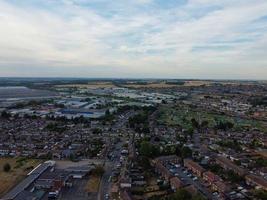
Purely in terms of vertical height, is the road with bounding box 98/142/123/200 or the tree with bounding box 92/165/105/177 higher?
the tree with bounding box 92/165/105/177

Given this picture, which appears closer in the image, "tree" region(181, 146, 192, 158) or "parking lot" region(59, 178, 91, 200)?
"parking lot" region(59, 178, 91, 200)

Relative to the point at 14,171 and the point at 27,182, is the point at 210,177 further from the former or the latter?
the point at 14,171

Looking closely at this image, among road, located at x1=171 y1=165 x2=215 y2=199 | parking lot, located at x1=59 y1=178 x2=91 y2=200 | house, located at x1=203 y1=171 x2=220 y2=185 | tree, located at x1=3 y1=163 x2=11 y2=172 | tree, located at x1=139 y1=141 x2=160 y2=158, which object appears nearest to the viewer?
parking lot, located at x1=59 y1=178 x2=91 y2=200

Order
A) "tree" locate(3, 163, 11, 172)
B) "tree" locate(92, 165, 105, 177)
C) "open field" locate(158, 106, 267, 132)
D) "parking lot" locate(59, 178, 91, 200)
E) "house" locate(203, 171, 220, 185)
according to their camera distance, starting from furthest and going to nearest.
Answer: "open field" locate(158, 106, 267, 132) → "tree" locate(3, 163, 11, 172) → "tree" locate(92, 165, 105, 177) → "house" locate(203, 171, 220, 185) → "parking lot" locate(59, 178, 91, 200)

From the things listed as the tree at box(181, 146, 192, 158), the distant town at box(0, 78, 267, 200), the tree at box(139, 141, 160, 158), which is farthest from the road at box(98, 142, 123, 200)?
the tree at box(181, 146, 192, 158)

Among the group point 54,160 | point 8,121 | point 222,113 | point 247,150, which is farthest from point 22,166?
point 222,113

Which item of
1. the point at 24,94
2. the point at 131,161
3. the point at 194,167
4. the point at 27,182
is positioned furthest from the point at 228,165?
the point at 24,94

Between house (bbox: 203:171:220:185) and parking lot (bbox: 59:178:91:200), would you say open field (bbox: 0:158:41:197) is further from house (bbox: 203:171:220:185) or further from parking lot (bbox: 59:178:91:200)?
house (bbox: 203:171:220:185)
